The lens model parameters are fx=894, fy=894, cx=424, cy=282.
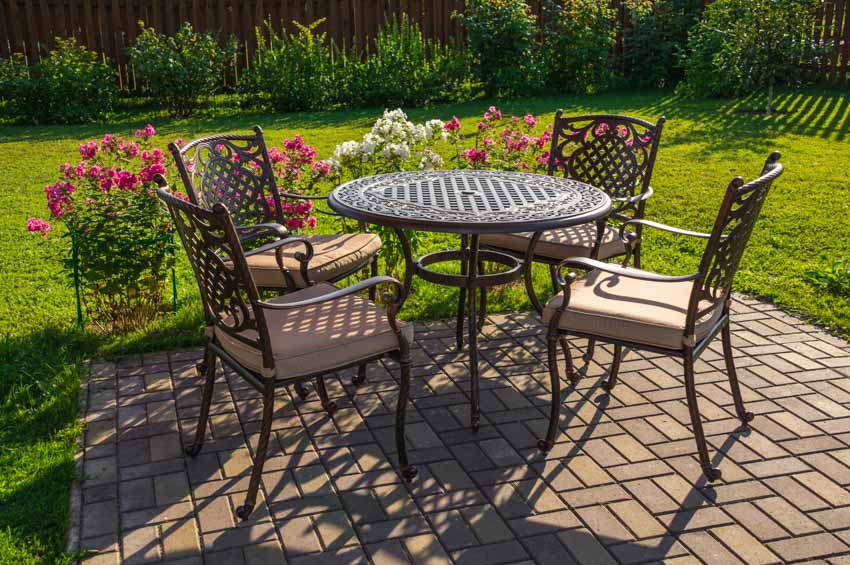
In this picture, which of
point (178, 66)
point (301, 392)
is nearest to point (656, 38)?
point (178, 66)

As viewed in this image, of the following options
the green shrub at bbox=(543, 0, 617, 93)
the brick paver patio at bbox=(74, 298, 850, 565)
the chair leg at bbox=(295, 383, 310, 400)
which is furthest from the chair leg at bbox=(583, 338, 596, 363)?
the green shrub at bbox=(543, 0, 617, 93)

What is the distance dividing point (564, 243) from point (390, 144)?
1.23 metres

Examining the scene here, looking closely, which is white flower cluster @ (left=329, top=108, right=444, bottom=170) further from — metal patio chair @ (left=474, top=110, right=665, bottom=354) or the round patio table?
metal patio chair @ (left=474, top=110, right=665, bottom=354)

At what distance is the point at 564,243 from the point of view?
4.50 meters

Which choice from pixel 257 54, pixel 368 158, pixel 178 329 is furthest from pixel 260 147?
pixel 257 54

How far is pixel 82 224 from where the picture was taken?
473 centimetres

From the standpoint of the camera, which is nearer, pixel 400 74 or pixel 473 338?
pixel 473 338

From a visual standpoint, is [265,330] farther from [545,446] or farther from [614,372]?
[614,372]

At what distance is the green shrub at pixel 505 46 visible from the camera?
40.9 ft

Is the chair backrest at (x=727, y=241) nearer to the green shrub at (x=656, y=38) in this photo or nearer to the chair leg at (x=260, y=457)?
the chair leg at (x=260, y=457)

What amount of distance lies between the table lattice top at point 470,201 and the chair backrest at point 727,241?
60cm

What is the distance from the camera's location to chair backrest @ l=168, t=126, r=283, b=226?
4.43 meters

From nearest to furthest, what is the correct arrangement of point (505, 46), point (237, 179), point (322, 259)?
point (322, 259) < point (237, 179) < point (505, 46)

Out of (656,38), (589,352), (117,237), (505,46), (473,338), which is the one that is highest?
(656,38)
